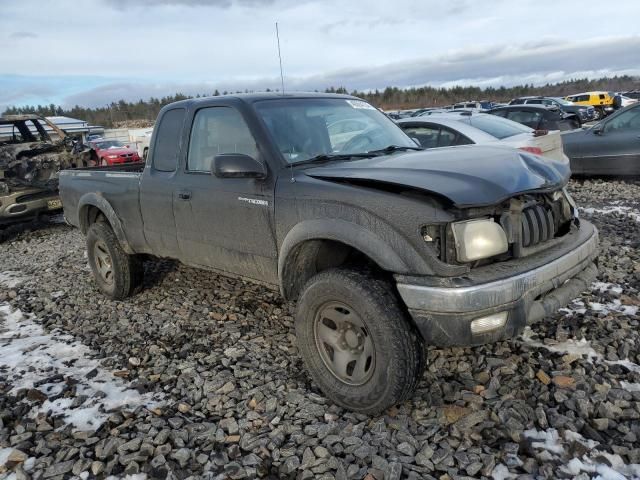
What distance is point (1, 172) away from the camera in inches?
345

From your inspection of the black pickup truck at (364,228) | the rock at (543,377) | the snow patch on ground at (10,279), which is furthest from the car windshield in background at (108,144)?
the rock at (543,377)

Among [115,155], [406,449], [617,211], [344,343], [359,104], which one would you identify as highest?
[359,104]

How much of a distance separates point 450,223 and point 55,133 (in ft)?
36.4

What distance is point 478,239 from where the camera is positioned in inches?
103

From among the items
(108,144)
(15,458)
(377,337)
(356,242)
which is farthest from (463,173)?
(108,144)

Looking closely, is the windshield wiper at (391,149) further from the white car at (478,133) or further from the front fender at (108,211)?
the white car at (478,133)

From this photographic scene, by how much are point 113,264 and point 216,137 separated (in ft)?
6.39

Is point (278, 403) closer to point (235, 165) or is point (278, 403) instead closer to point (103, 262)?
point (235, 165)

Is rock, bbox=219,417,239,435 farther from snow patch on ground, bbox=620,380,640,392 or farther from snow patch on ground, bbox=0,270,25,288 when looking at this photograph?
snow patch on ground, bbox=0,270,25,288

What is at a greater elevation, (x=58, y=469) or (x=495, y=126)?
(x=495, y=126)

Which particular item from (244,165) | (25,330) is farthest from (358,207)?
(25,330)

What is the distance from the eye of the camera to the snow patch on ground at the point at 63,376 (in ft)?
10.6

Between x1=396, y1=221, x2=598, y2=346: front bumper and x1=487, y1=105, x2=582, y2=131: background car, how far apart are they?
9871 millimetres

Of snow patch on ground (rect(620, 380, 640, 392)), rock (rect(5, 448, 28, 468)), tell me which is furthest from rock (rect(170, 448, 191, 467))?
snow patch on ground (rect(620, 380, 640, 392))
